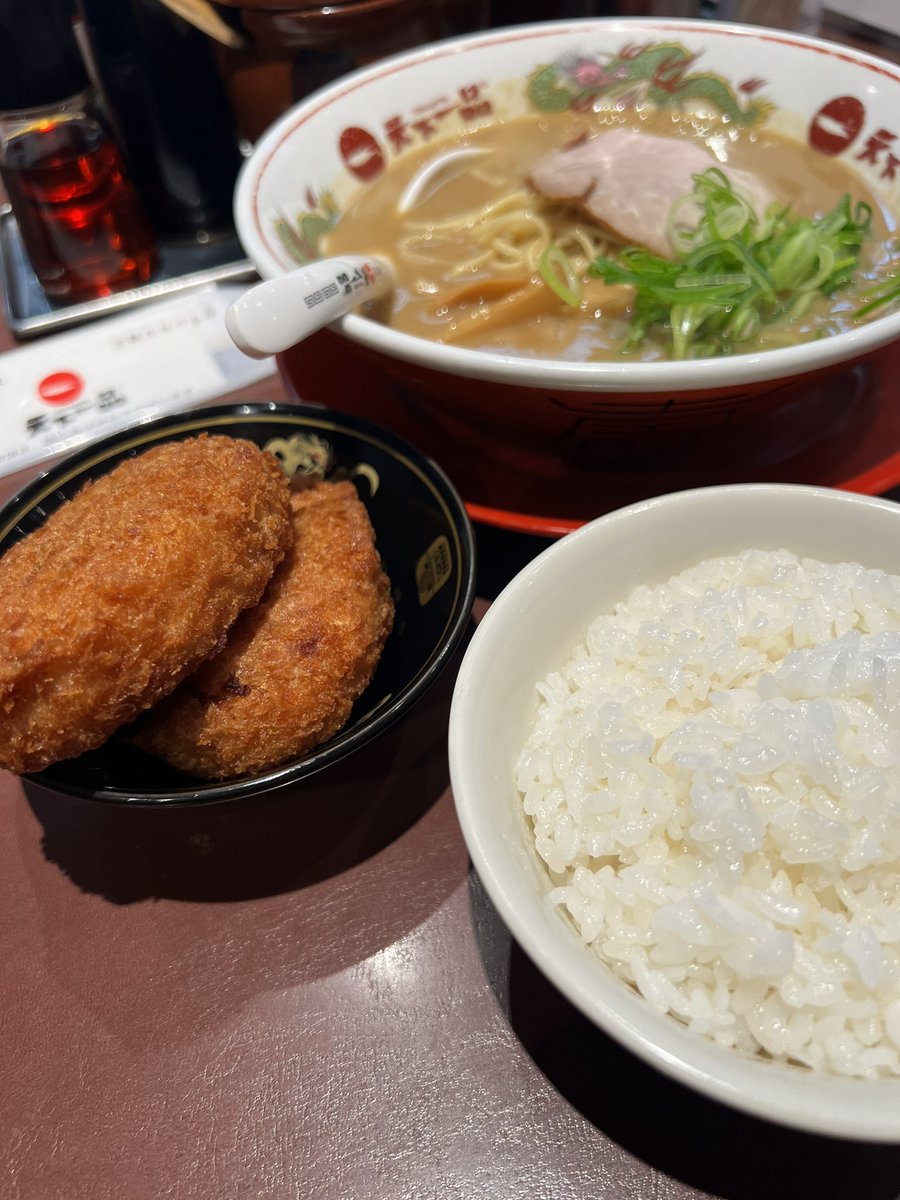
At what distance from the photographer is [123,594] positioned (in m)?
1.04

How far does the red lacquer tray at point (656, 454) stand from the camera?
59.5 inches

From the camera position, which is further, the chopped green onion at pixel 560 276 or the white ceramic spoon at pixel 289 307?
the chopped green onion at pixel 560 276

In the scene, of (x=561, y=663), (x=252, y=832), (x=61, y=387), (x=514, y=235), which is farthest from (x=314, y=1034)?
(x=514, y=235)

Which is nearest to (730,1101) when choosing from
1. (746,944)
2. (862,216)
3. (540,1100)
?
(746,944)

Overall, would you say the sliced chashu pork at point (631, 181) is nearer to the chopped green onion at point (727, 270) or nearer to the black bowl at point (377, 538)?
the chopped green onion at point (727, 270)

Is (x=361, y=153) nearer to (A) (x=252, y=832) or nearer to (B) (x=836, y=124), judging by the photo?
(B) (x=836, y=124)

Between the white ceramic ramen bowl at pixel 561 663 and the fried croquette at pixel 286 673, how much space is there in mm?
262

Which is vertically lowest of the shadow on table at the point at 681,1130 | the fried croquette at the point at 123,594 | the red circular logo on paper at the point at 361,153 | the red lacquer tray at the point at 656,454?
the shadow on table at the point at 681,1130

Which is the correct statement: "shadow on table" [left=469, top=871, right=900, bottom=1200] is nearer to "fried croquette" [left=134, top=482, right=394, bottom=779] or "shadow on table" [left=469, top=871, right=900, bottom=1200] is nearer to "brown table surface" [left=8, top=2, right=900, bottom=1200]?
"brown table surface" [left=8, top=2, right=900, bottom=1200]

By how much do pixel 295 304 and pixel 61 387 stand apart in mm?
1050

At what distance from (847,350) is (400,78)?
5.02 ft

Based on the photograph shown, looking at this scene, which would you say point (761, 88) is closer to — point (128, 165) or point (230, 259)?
point (230, 259)

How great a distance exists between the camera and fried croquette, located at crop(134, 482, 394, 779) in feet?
3.75

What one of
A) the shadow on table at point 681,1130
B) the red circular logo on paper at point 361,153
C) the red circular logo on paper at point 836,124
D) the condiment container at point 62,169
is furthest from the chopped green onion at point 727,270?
the condiment container at point 62,169
